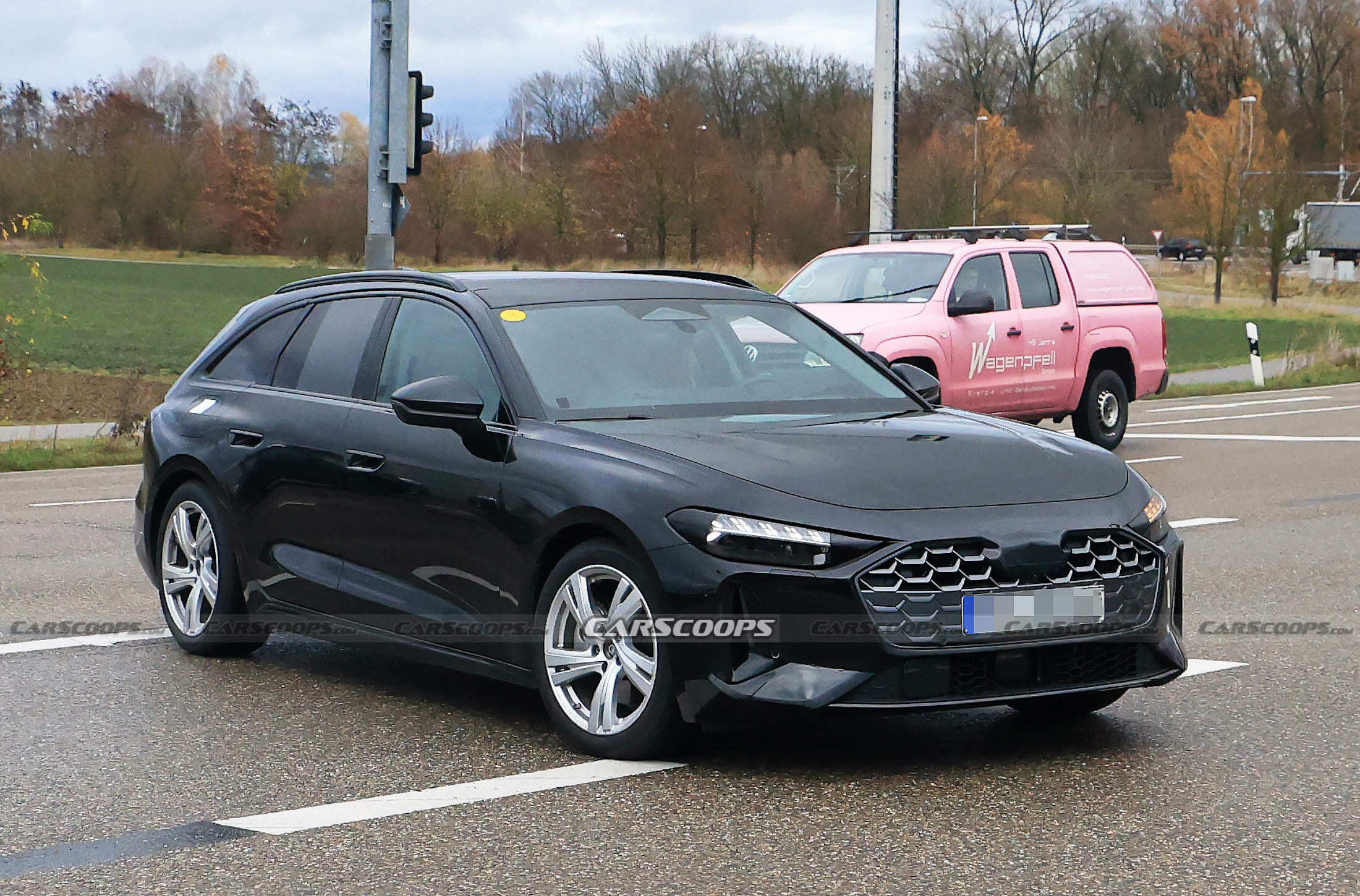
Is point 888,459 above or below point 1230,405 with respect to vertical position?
above

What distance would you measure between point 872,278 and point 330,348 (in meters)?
9.75

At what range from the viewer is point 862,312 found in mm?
15609

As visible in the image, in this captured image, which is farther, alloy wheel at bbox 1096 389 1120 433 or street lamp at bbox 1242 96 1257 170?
street lamp at bbox 1242 96 1257 170

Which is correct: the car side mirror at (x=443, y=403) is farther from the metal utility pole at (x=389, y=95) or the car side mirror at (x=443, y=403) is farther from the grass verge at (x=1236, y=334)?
the grass verge at (x=1236, y=334)

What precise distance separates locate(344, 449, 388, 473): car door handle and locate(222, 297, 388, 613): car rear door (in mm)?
37

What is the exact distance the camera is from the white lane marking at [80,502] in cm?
1348

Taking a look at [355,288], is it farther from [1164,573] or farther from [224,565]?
[1164,573]

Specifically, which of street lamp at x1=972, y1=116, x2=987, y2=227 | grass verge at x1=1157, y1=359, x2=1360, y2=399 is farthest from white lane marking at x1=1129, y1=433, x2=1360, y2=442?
street lamp at x1=972, y1=116, x2=987, y2=227

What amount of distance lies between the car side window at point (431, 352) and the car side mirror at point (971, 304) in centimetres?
931

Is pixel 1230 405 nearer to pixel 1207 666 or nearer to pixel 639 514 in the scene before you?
pixel 1207 666

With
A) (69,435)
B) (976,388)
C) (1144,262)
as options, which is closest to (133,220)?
(1144,262)

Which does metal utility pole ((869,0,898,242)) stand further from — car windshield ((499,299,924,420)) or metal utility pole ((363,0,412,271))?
car windshield ((499,299,924,420))

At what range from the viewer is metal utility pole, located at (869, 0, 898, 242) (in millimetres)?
23953

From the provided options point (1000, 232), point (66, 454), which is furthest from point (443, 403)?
point (66, 454)
